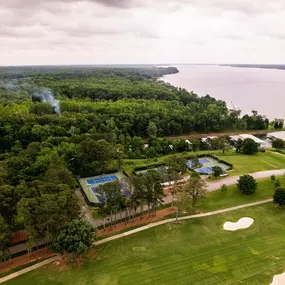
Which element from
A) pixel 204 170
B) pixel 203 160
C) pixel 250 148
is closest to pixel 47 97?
pixel 203 160

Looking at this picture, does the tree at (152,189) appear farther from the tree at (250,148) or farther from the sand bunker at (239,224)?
the tree at (250,148)

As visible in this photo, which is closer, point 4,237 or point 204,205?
point 4,237

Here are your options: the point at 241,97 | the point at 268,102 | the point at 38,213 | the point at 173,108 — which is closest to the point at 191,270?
the point at 38,213

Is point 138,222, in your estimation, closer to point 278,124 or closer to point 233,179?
point 233,179

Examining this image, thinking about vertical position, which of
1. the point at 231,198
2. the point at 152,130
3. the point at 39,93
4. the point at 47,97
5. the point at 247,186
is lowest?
the point at 231,198

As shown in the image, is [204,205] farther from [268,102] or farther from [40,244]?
[268,102]

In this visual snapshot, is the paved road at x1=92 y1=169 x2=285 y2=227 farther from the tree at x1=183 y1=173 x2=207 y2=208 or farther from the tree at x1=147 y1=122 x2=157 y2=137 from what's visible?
the tree at x1=147 y1=122 x2=157 y2=137
